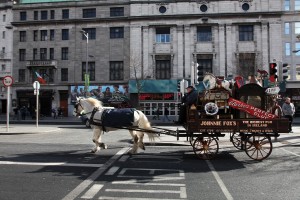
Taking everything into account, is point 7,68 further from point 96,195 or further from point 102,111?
point 96,195

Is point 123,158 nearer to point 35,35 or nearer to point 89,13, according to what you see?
point 89,13

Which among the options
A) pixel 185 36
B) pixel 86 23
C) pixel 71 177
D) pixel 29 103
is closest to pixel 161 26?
pixel 185 36

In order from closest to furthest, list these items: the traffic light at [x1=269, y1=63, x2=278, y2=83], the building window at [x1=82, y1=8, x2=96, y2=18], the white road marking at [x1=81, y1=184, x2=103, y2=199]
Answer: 1. the white road marking at [x1=81, y1=184, x2=103, y2=199]
2. the traffic light at [x1=269, y1=63, x2=278, y2=83]
3. the building window at [x1=82, y1=8, x2=96, y2=18]

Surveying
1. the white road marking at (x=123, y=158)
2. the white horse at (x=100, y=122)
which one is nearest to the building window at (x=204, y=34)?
the white horse at (x=100, y=122)

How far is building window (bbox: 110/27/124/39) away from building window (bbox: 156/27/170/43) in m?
5.56

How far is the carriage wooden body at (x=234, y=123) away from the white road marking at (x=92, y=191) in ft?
12.9

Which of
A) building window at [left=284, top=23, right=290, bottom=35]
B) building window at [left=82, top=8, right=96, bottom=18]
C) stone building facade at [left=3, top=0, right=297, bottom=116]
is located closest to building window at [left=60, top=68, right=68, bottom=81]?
stone building facade at [left=3, top=0, right=297, bottom=116]

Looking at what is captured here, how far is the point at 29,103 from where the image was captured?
166 ft

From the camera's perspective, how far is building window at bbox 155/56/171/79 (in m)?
46.7

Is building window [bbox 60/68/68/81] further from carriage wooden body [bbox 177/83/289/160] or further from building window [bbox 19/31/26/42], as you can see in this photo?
carriage wooden body [bbox 177/83/289/160]

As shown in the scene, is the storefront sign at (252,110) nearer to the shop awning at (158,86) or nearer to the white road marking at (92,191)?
the white road marking at (92,191)

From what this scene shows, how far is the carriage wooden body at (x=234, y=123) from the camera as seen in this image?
9.73 metres

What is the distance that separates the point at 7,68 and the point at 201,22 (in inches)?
1256

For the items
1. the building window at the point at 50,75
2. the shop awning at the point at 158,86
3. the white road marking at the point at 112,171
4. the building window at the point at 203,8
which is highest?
the building window at the point at 203,8
